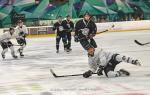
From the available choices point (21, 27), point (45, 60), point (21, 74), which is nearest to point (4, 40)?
point (21, 27)

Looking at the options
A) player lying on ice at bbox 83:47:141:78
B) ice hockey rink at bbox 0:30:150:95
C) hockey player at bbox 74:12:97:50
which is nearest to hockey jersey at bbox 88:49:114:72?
player lying on ice at bbox 83:47:141:78

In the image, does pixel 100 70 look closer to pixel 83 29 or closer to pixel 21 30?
pixel 83 29

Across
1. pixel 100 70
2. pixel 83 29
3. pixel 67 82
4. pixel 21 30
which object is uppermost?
pixel 83 29

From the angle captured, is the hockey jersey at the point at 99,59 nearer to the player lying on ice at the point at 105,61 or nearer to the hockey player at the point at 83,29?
the player lying on ice at the point at 105,61

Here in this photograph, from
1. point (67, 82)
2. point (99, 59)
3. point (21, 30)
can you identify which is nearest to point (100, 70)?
point (99, 59)

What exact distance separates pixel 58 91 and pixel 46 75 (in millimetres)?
2282

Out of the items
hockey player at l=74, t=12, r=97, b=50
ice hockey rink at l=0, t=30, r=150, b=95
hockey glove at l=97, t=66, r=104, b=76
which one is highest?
hockey player at l=74, t=12, r=97, b=50

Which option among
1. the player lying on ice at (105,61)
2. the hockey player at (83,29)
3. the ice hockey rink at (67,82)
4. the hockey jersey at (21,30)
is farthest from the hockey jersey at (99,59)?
the hockey jersey at (21,30)

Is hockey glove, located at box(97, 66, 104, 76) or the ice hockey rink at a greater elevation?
hockey glove, located at box(97, 66, 104, 76)

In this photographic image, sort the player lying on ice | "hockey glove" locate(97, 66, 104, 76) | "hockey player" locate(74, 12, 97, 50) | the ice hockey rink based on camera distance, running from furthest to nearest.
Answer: "hockey player" locate(74, 12, 97, 50)
"hockey glove" locate(97, 66, 104, 76)
the player lying on ice
the ice hockey rink

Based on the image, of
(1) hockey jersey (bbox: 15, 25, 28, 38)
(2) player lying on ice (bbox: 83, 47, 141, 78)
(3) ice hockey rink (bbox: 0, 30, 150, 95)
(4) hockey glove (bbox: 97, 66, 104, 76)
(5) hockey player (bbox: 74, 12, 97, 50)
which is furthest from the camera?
(1) hockey jersey (bbox: 15, 25, 28, 38)

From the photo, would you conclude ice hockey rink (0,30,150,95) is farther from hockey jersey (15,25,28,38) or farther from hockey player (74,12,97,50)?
hockey jersey (15,25,28,38)

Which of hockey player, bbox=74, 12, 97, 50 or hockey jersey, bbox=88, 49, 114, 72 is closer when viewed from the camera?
hockey jersey, bbox=88, 49, 114, 72

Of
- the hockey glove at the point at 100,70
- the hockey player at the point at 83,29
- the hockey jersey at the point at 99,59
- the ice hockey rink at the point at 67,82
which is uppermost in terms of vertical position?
the hockey player at the point at 83,29
